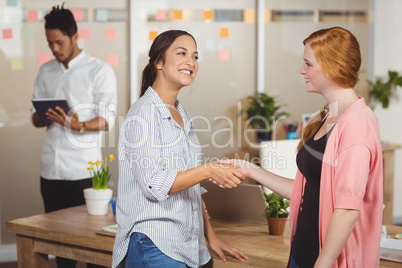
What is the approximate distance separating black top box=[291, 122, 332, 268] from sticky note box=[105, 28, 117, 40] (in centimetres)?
347

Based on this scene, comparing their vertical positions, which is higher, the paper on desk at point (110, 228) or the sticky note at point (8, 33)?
the sticky note at point (8, 33)

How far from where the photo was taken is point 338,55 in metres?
1.59

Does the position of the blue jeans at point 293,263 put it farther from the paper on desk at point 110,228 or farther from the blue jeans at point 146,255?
the paper on desk at point 110,228

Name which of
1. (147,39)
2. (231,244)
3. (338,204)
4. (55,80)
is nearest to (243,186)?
(231,244)

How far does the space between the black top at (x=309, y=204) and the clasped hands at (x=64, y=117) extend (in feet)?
6.30

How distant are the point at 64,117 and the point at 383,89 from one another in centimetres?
380

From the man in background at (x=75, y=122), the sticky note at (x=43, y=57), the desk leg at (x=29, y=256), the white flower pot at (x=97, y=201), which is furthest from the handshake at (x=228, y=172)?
the sticky note at (x=43, y=57)

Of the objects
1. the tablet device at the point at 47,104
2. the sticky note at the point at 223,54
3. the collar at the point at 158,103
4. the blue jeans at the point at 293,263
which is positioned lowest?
the blue jeans at the point at 293,263

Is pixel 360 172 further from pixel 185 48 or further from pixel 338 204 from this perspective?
pixel 185 48

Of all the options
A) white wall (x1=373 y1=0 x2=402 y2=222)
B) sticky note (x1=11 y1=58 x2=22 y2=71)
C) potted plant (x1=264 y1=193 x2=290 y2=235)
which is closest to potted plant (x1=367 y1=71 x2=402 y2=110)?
white wall (x1=373 y1=0 x2=402 y2=222)

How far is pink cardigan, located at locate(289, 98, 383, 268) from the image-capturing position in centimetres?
154

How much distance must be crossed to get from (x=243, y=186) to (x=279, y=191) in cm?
38

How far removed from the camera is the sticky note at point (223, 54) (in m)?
5.48

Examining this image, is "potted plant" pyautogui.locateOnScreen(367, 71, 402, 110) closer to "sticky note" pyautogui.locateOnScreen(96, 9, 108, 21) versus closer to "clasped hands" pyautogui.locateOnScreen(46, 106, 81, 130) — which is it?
"sticky note" pyautogui.locateOnScreen(96, 9, 108, 21)
